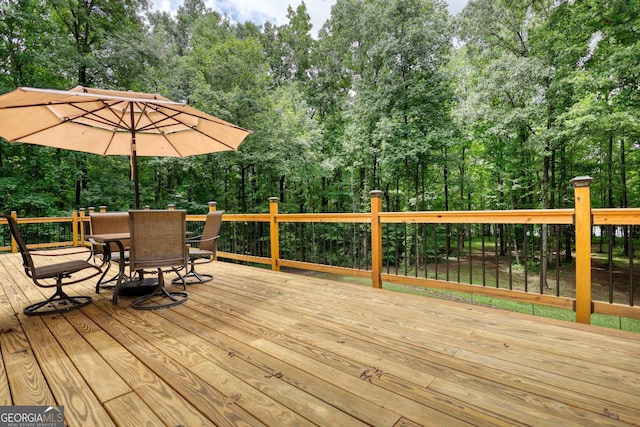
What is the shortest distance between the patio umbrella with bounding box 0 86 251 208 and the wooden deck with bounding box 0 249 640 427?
181 cm

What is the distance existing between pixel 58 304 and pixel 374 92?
11.4 m

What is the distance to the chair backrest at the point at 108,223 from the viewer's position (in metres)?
3.90

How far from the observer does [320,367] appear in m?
1.64

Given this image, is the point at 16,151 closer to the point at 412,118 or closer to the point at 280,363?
the point at 280,363

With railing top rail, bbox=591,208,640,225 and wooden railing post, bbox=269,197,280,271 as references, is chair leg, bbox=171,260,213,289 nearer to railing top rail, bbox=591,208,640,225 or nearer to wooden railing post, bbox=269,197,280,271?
wooden railing post, bbox=269,197,280,271

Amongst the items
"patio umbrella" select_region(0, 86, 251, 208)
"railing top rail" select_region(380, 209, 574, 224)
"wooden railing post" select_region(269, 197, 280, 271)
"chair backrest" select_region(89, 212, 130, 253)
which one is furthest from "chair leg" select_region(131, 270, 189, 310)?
"railing top rail" select_region(380, 209, 574, 224)

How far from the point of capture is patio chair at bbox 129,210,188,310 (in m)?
2.54

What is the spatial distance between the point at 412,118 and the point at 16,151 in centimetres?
1434

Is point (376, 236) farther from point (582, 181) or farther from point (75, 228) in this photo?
point (75, 228)

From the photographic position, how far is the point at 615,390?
4.59ft

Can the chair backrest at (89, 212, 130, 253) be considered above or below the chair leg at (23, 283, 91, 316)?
above

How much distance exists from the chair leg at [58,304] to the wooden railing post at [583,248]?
14.7 feet

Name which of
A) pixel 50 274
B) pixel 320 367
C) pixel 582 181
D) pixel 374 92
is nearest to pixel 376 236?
pixel 582 181

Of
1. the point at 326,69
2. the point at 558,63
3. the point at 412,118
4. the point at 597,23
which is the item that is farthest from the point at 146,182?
the point at 597,23
